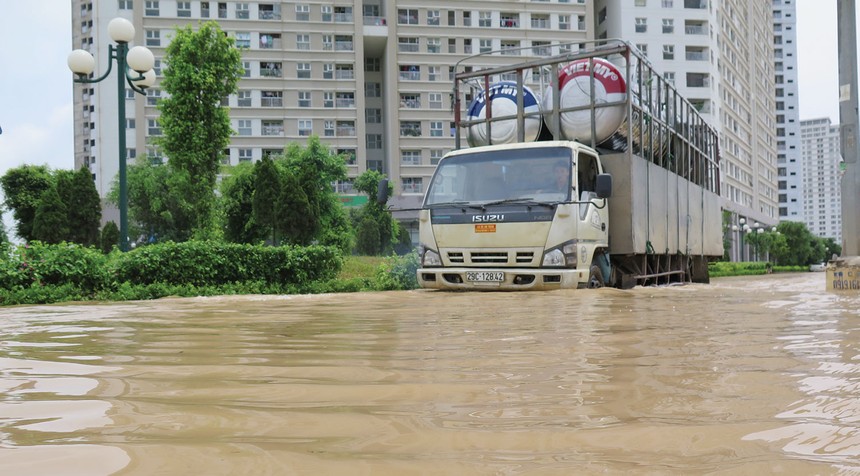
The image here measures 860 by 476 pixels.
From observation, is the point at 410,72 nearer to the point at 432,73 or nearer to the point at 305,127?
the point at 432,73

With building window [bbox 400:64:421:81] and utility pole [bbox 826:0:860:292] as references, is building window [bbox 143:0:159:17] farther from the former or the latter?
utility pole [bbox 826:0:860:292]

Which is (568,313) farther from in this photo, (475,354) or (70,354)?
(70,354)

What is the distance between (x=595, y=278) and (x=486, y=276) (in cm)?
142

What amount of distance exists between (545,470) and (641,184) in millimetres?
8940

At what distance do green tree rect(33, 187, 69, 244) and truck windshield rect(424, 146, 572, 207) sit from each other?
24.9 m

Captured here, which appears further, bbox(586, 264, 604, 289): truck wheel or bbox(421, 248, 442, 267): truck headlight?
bbox(421, 248, 442, 267): truck headlight

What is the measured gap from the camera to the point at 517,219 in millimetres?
8578

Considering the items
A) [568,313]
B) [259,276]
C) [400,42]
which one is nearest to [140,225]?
[400,42]

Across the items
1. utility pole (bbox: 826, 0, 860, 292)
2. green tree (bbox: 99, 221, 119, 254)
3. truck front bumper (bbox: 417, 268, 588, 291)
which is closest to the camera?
truck front bumper (bbox: 417, 268, 588, 291)

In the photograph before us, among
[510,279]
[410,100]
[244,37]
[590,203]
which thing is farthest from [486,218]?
[244,37]

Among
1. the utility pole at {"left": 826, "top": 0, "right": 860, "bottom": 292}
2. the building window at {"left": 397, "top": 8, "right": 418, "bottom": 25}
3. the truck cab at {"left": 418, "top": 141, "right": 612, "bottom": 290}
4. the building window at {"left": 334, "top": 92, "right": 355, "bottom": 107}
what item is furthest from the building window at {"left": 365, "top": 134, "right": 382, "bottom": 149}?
the utility pole at {"left": 826, "top": 0, "right": 860, "bottom": 292}

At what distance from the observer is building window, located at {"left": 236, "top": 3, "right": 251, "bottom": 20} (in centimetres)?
5562

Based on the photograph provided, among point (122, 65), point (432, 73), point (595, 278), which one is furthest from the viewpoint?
point (432, 73)

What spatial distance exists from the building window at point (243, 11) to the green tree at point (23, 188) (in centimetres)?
1928
